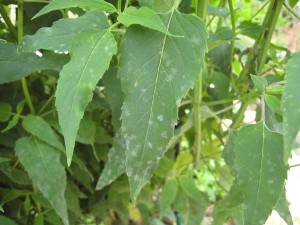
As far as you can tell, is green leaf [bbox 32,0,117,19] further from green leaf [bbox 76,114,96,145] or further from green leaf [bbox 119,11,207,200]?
green leaf [bbox 76,114,96,145]

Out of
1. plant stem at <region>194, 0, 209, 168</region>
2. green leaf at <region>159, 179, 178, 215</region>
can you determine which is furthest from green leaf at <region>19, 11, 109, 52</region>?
green leaf at <region>159, 179, 178, 215</region>

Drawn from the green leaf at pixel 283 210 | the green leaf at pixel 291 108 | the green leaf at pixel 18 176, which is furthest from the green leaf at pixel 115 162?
the green leaf at pixel 291 108

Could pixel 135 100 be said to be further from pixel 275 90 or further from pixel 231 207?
pixel 231 207

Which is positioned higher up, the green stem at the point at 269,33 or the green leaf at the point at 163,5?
the green leaf at the point at 163,5

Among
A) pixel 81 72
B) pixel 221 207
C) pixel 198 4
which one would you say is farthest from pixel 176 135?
pixel 81 72

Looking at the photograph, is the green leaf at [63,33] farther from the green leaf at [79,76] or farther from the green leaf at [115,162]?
the green leaf at [115,162]

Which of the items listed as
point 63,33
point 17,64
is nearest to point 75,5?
point 63,33

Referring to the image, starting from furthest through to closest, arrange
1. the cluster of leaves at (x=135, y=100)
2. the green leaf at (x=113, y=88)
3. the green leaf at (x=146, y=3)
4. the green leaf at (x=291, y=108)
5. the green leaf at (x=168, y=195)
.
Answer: the green leaf at (x=168, y=195)
the green leaf at (x=113, y=88)
the green leaf at (x=146, y=3)
the cluster of leaves at (x=135, y=100)
the green leaf at (x=291, y=108)
